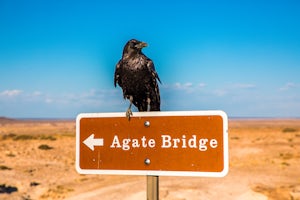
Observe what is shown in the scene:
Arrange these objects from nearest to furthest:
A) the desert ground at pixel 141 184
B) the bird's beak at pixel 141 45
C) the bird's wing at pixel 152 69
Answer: the bird's wing at pixel 152 69 < the bird's beak at pixel 141 45 < the desert ground at pixel 141 184

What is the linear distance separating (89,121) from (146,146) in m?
0.60

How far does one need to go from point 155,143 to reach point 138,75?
1165 millimetres

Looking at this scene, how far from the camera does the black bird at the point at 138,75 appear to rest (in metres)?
4.23

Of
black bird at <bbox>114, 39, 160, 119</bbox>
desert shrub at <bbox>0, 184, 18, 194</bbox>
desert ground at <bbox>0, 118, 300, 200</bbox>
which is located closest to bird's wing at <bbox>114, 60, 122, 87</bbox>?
black bird at <bbox>114, 39, 160, 119</bbox>

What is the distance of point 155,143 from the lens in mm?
3277

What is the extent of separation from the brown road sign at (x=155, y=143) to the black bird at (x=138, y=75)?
771 mm

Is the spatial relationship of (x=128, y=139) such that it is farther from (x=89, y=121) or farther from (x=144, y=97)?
(x=144, y=97)

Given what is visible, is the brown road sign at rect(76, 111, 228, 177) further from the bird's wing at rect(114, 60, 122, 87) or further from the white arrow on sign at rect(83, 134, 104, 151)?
the bird's wing at rect(114, 60, 122, 87)

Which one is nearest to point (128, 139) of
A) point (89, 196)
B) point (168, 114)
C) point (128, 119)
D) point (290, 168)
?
point (128, 119)

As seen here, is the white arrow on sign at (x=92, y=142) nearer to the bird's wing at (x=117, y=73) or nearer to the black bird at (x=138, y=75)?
the black bird at (x=138, y=75)

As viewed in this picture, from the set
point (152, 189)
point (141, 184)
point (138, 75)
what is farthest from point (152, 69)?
point (141, 184)

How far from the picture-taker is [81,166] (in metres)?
3.46

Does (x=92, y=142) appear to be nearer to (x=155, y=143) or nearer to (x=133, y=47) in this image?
(x=155, y=143)

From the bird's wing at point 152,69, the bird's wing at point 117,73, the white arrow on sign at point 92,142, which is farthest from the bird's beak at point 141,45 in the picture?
the white arrow on sign at point 92,142
